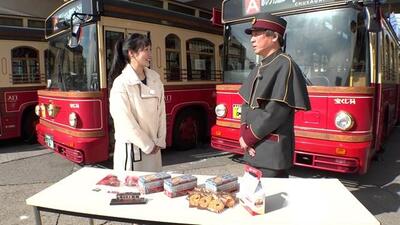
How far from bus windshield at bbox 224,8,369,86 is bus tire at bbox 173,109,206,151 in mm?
2867

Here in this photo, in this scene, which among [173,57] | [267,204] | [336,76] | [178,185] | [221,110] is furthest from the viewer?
[173,57]

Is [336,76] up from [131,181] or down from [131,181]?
up

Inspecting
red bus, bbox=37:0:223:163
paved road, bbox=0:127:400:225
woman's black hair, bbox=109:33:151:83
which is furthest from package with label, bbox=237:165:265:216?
red bus, bbox=37:0:223:163

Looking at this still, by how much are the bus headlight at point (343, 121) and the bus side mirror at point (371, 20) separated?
3.24 ft

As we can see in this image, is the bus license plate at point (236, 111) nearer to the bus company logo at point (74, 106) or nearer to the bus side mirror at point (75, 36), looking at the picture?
the bus company logo at point (74, 106)

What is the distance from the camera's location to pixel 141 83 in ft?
9.70

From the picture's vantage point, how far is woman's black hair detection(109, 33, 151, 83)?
294 cm

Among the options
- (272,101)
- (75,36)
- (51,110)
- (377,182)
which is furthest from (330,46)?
(51,110)

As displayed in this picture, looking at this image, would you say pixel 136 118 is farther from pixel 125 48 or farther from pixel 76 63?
pixel 76 63

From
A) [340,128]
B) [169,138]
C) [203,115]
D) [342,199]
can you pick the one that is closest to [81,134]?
[169,138]

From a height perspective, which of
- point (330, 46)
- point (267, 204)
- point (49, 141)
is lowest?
point (49, 141)

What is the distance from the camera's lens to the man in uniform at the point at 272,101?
258cm

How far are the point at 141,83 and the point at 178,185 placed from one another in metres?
0.96

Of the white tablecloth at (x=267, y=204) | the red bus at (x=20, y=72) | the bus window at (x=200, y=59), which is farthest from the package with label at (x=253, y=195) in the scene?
the red bus at (x=20, y=72)
